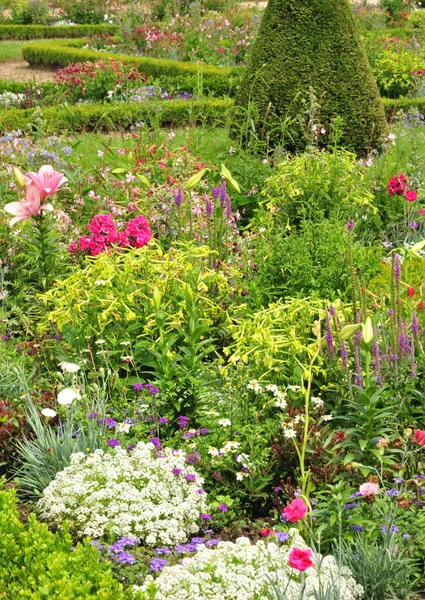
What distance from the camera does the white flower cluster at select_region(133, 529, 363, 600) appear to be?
9.71 ft

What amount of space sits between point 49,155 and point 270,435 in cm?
348

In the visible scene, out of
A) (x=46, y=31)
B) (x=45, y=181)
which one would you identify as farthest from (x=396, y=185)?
(x=46, y=31)

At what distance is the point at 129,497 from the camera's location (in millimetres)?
3453

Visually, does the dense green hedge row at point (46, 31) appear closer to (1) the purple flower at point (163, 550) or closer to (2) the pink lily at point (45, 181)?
(2) the pink lily at point (45, 181)

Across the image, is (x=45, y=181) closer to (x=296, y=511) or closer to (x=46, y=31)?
(x=296, y=511)

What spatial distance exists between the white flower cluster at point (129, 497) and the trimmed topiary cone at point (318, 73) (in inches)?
197

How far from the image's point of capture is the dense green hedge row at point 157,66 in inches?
533

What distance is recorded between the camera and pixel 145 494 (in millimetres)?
3506

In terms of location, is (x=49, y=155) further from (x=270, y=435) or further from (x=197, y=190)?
(x=270, y=435)

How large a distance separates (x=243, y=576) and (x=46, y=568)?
0.67 metres

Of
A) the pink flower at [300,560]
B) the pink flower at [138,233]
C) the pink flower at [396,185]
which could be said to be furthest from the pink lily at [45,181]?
the pink flower at [300,560]

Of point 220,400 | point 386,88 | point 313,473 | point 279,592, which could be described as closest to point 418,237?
point 220,400

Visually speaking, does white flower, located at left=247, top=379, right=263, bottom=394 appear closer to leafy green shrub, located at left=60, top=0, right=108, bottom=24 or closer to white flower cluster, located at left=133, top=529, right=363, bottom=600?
white flower cluster, located at left=133, top=529, right=363, bottom=600

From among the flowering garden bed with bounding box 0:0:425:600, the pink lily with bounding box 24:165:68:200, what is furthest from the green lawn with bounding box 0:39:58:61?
the pink lily with bounding box 24:165:68:200
